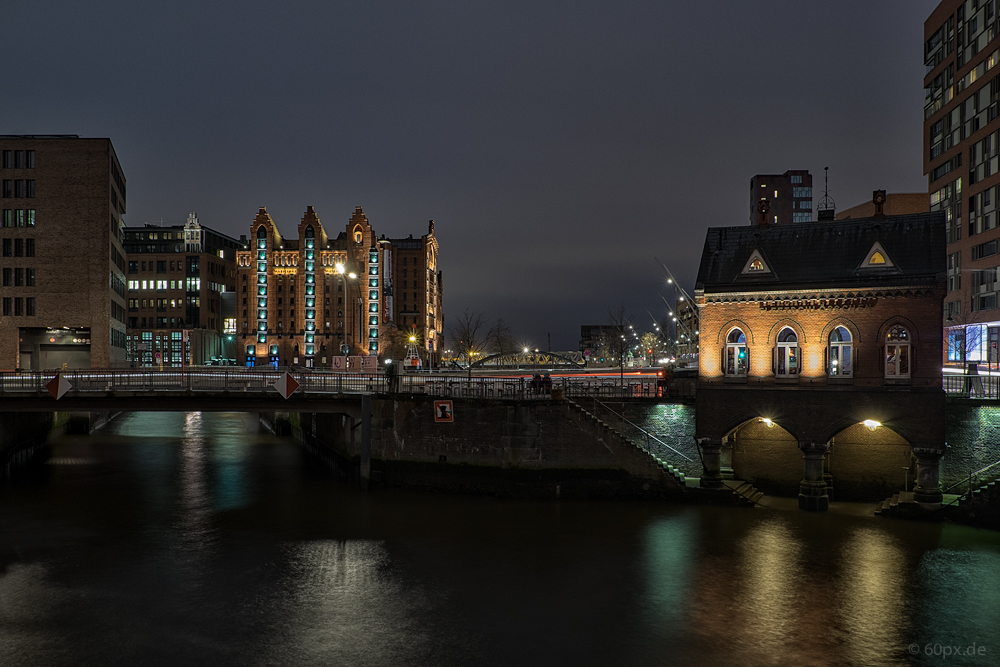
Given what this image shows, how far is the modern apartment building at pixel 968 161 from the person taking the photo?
74.6 meters

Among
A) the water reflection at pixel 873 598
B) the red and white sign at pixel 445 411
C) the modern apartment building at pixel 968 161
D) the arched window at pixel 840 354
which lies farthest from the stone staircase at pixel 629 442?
the modern apartment building at pixel 968 161

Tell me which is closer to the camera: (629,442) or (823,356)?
(823,356)

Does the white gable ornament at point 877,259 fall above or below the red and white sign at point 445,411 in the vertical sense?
above

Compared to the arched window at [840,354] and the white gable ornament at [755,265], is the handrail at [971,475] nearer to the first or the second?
the arched window at [840,354]

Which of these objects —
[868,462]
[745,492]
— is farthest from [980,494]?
[745,492]

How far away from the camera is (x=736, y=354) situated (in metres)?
35.5

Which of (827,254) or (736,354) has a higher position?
(827,254)

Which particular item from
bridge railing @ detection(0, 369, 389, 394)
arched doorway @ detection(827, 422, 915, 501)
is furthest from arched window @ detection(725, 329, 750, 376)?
bridge railing @ detection(0, 369, 389, 394)

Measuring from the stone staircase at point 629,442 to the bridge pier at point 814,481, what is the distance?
587cm

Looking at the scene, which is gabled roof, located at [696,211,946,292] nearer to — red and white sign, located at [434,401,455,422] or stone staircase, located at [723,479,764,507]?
stone staircase, located at [723,479,764,507]

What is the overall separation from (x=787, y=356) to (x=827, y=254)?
564 centimetres

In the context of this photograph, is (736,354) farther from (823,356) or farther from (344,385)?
(344,385)

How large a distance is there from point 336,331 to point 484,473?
416ft

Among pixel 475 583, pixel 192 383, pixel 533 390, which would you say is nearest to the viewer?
pixel 475 583
